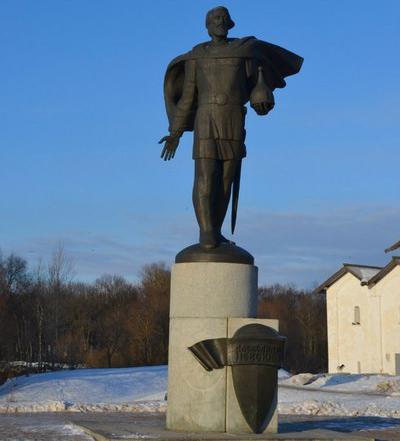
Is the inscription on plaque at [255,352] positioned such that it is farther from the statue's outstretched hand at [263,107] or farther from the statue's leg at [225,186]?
the statue's outstretched hand at [263,107]

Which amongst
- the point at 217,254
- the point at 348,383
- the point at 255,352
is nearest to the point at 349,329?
the point at 348,383

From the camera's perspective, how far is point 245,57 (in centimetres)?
916

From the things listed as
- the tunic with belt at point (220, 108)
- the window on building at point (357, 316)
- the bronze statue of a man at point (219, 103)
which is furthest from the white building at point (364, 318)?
the tunic with belt at point (220, 108)

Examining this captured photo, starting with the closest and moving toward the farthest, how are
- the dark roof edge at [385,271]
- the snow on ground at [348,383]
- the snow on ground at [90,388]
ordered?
the snow on ground at [90,388] < the snow on ground at [348,383] < the dark roof edge at [385,271]

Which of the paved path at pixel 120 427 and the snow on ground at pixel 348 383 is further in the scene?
the snow on ground at pixel 348 383

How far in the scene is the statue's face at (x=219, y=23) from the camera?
30.4 feet

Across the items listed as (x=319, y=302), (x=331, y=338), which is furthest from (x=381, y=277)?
(x=319, y=302)

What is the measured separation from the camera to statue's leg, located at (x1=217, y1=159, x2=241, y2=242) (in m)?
9.21

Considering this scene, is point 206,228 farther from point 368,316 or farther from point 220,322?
point 368,316

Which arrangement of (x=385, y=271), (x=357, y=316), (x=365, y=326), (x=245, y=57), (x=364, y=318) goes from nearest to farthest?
1. (x=245, y=57)
2. (x=385, y=271)
3. (x=365, y=326)
4. (x=364, y=318)
5. (x=357, y=316)

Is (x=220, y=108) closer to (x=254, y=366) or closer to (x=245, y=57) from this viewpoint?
(x=245, y=57)

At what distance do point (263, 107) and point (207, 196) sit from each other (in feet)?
4.49

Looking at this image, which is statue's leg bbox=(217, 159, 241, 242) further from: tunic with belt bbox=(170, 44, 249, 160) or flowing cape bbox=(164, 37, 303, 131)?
flowing cape bbox=(164, 37, 303, 131)

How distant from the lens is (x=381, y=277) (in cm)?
4266
